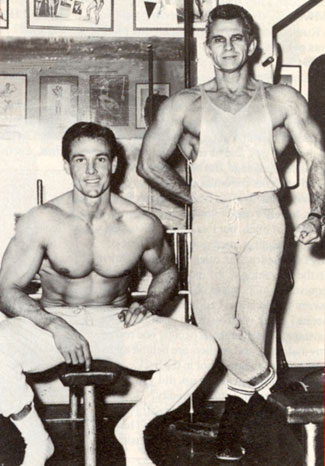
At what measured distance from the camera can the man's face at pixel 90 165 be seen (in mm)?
2301

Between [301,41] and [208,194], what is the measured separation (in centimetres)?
189

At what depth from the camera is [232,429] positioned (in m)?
2.31

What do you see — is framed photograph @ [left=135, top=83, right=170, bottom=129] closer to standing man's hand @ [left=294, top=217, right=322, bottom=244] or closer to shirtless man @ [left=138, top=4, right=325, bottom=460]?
shirtless man @ [left=138, top=4, right=325, bottom=460]

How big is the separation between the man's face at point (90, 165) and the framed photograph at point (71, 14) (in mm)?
1014

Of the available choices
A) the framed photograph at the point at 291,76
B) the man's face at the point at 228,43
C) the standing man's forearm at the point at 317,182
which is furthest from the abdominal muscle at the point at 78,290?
the framed photograph at the point at 291,76

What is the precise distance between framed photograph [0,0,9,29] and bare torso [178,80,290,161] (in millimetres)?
1069

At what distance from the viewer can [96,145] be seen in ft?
7.60

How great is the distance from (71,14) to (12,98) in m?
0.48

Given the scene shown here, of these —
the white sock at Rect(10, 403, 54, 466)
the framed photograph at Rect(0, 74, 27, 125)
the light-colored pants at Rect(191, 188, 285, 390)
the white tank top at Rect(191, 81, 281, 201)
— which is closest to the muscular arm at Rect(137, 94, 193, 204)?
the white tank top at Rect(191, 81, 281, 201)

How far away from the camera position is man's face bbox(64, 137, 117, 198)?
230cm

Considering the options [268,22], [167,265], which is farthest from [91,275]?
[268,22]

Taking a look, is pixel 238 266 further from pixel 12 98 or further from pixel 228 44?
pixel 12 98

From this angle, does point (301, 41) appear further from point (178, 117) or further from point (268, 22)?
point (178, 117)

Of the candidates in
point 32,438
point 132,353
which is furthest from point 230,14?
point 32,438
